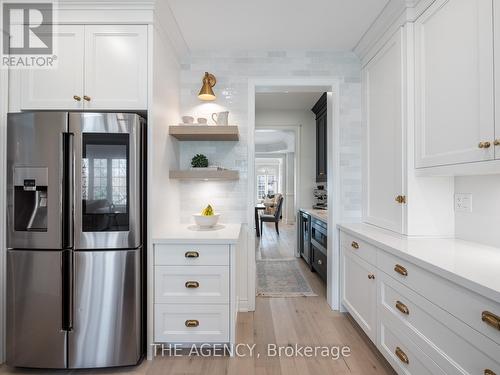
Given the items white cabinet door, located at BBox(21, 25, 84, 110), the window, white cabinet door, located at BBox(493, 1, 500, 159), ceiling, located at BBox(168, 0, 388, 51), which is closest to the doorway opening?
ceiling, located at BBox(168, 0, 388, 51)

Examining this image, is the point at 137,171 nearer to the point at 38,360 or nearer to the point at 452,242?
the point at 38,360

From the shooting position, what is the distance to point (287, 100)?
429cm

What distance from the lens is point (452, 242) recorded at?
175 centimetres

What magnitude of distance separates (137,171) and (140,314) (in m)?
0.98

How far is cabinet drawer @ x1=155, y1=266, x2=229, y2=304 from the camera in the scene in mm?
1916

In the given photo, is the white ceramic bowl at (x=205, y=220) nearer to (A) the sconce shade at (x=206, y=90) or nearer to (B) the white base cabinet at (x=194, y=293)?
(B) the white base cabinet at (x=194, y=293)

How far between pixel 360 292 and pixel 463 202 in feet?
3.23

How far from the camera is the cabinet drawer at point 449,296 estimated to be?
39.3 inches

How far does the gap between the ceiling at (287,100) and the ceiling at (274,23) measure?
4.49 feet

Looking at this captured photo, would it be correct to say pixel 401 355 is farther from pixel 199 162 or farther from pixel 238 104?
pixel 238 104

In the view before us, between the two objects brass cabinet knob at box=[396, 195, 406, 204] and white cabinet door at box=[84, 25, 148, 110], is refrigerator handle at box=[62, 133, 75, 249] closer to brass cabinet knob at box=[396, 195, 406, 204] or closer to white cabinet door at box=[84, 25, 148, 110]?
white cabinet door at box=[84, 25, 148, 110]

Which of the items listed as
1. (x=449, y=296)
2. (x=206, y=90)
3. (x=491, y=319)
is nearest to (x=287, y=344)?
(x=449, y=296)

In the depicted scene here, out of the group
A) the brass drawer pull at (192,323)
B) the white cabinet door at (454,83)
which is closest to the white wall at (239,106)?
the white cabinet door at (454,83)

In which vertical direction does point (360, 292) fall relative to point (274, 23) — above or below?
below
